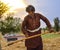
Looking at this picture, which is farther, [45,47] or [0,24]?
[0,24]

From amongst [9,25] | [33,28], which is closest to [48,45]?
[33,28]

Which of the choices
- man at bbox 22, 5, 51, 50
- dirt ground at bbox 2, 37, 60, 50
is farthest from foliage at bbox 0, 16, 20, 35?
man at bbox 22, 5, 51, 50

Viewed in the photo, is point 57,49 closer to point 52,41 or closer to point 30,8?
point 52,41

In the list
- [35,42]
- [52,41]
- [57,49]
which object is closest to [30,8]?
[35,42]

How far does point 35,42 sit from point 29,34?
0.20 metres

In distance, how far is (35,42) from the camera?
6.61m

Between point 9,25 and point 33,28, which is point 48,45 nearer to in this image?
point 33,28

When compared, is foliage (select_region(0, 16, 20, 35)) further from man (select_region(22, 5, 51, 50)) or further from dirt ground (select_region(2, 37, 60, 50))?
man (select_region(22, 5, 51, 50))

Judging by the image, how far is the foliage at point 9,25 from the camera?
19664mm

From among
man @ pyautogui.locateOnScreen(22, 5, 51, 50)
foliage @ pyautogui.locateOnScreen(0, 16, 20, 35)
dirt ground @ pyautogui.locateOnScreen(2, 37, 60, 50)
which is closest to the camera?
man @ pyautogui.locateOnScreen(22, 5, 51, 50)

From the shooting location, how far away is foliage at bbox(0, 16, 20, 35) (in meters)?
19.7

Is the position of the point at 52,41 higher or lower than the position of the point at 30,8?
lower

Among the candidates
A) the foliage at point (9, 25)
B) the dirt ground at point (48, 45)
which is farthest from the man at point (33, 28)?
the foliage at point (9, 25)

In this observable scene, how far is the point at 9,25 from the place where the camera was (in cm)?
2055
